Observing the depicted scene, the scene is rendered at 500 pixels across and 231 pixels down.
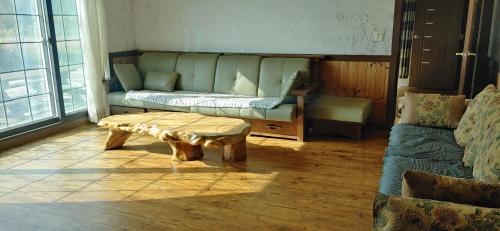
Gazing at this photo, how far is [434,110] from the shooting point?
2.92 metres

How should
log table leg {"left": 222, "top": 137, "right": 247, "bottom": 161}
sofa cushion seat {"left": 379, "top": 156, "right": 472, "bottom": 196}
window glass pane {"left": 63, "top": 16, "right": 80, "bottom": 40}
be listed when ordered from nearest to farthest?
sofa cushion seat {"left": 379, "top": 156, "right": 472, "bottom": 196}, log table leg {"left": 222, "top": 137, "right": 247, "bottom": 161}, window glass pane {"left": 63, "top": 16, "right": 80, "bottom": 40}

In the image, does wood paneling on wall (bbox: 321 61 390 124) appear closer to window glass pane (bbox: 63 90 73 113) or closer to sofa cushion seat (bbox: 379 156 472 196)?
sofa cushion seat (bbox: 379 156 472 196)

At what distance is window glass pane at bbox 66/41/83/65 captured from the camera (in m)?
4.56

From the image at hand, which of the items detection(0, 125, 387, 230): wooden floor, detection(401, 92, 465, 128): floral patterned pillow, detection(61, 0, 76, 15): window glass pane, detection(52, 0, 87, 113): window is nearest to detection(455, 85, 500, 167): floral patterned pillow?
detection(401, 92, 465, 128): floral patterned pillow

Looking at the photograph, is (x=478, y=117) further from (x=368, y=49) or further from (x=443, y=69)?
(x=443, y=69)

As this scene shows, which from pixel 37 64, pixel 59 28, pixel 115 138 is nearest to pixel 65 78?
pixel 37 64

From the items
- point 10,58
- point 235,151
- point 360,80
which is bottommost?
point 235,151

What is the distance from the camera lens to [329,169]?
3.13 meters

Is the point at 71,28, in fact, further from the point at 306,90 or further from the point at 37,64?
the point at 306,90

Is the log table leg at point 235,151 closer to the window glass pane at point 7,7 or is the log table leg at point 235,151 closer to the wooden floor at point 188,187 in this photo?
the wooden floor at point 188,187

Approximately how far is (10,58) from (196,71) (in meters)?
2.04

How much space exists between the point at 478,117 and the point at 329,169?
3.96ft

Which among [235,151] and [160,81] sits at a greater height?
[160,81]

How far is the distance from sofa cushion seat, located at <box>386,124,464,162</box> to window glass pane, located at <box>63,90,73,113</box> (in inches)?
149
